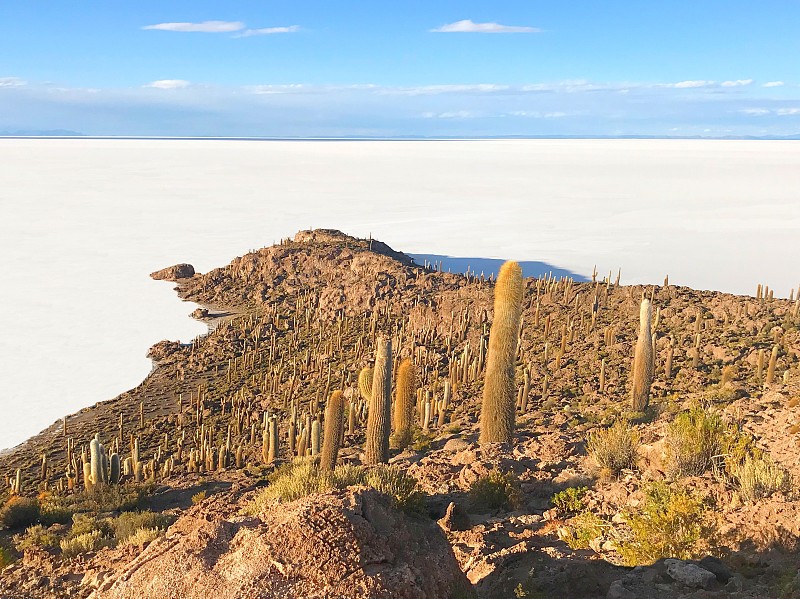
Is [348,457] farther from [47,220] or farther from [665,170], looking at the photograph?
[665,170]

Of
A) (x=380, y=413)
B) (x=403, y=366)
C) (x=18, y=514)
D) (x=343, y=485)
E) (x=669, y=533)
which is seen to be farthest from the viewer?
(x=403, y=366)

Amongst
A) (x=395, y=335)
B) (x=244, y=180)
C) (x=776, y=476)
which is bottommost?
(x=395, y=335)

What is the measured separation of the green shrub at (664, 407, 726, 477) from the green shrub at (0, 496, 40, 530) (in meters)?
11.2

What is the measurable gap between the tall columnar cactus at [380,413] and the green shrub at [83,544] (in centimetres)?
639

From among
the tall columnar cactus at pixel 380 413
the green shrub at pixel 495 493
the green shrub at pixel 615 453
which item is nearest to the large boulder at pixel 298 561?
the green shrub at pixel 495 493

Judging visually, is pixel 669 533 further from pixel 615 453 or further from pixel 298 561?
pixel 298 561

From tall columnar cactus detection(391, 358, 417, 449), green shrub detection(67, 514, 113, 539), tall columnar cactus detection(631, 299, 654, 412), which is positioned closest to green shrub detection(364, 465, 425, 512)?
green shrub detection(67, 514, 113, 539)

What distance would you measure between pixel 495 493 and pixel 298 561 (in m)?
5.88

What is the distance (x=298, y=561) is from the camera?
4816 mm

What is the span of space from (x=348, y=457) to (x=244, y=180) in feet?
324

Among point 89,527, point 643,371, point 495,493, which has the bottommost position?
point 89,527

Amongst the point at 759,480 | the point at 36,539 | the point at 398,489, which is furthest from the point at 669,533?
the point at 36,539

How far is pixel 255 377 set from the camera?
2609 cm

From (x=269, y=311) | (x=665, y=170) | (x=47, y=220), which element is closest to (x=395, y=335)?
(x=269, y=311)
